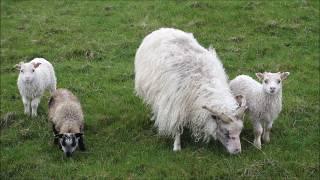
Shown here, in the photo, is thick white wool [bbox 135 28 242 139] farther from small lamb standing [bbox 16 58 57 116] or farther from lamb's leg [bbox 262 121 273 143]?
small lamb standing [bbox 16 58 57 116]

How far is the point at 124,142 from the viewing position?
33.9 feet

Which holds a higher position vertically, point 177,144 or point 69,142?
point 69,142

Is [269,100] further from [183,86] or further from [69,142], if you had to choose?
[69,142]

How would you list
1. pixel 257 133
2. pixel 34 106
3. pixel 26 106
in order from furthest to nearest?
pixel 26 106 → pixel 34 106 → pixel 257 133

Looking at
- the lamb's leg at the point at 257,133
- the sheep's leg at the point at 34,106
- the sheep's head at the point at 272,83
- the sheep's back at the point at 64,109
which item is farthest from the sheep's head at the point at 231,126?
the sheep's leg at the point at 34,106

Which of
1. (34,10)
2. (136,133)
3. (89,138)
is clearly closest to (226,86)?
(136,133)

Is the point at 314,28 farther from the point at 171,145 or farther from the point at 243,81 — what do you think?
the point at 171,145

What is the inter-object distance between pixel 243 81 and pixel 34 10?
1141 centimetres

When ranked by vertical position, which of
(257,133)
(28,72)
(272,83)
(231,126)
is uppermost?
(272,83)

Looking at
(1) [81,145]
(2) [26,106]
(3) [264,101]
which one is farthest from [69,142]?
(3) [264,101]

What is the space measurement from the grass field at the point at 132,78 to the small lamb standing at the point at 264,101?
12.6 inches

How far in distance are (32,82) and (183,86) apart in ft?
11.1

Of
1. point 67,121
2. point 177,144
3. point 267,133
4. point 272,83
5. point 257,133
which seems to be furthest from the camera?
point 67,121

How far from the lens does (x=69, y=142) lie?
9.43m
